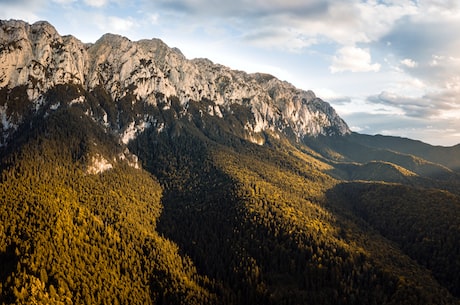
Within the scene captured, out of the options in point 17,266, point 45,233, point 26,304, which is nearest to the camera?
point 26,304

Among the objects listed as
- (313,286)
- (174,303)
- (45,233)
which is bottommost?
(174,303)

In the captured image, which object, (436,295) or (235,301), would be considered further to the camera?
(235,301)

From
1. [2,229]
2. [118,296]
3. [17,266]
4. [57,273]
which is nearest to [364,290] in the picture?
[118,296]

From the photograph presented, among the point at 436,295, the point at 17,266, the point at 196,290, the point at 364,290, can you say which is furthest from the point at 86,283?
the point at 436,295

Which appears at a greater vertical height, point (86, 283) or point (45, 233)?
point (45, 233)

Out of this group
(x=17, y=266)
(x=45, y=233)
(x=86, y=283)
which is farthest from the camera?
(x=45, y=233)

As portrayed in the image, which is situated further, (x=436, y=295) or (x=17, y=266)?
(x=436, y=295)

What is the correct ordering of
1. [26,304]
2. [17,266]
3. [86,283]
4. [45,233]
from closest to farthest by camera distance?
1. [26,304]
2. [17,266]
3. [86,283]
4. [45,233]

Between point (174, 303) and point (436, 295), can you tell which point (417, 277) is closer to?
point (436, 295)

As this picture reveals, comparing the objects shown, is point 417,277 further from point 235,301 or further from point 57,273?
point 57,273
